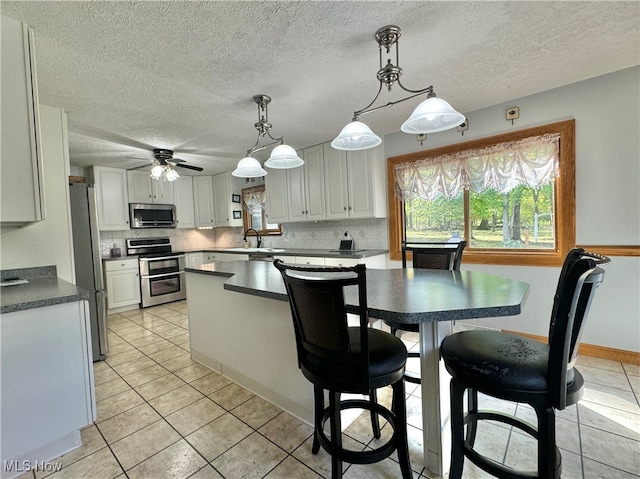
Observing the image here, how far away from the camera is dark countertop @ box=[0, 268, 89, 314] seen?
1423 millimetres

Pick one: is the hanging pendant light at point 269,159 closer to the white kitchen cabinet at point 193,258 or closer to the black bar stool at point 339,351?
the black bar stool at point 339,351

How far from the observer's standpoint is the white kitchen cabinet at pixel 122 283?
431 centimetres

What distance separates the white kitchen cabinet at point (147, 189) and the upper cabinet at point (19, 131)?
11.5ft

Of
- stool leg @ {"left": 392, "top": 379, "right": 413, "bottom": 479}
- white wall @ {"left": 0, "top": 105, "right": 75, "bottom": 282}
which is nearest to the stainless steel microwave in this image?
white wall @ {"left": 0, "top": 105, "right": 75, "bottom": 282}

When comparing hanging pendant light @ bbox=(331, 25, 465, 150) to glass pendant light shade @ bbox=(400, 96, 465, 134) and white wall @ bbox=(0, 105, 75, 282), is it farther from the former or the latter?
white wall @ bbox=(0, 105, 75, 282)

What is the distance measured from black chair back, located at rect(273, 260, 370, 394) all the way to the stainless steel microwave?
4.60 meters

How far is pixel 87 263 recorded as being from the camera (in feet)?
9.24

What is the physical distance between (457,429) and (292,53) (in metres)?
2.16

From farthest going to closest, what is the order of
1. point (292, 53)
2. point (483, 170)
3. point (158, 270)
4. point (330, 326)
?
point (158, 270) < point (483, 170) < point (292, 53) < point (330, 326)

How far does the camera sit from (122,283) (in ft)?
14.6

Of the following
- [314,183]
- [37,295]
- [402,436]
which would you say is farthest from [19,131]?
[314,183]

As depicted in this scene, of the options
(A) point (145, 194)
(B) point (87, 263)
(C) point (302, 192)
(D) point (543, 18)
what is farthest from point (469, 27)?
(A) point (145, 194)

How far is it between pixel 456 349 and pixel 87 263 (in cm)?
323

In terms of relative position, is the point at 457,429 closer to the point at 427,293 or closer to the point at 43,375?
the point at 427,293
